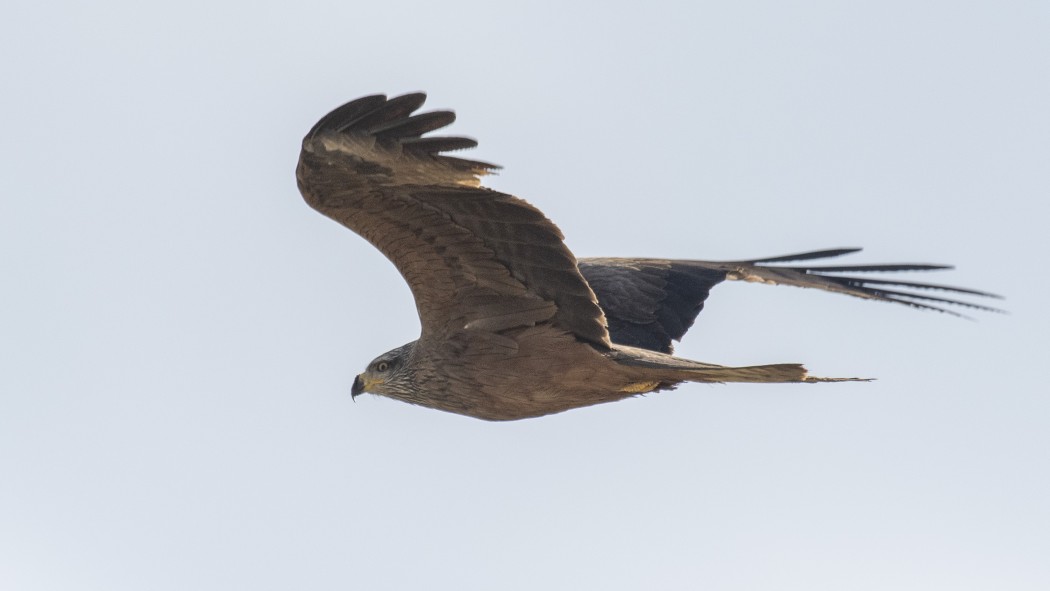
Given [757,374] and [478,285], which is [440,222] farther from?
[757,374]

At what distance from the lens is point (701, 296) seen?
10805 millimetres

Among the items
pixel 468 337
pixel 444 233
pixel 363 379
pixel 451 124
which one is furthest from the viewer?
pixel 363 379

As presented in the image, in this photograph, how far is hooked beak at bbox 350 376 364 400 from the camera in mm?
10461

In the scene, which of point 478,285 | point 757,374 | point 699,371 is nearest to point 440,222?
point 478,285

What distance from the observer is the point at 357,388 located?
34.6 ft

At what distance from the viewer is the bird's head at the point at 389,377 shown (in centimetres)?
976

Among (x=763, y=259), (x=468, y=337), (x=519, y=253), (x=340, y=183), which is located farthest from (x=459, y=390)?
Answer: (x=763, y=259)

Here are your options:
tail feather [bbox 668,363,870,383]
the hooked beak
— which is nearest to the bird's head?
the hooked beak

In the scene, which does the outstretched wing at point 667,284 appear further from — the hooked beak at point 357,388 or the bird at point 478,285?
the hooked beak at point 357,388

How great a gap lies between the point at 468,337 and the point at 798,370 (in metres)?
2.11

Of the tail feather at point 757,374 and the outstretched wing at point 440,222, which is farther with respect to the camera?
the tail feather at point 757,374

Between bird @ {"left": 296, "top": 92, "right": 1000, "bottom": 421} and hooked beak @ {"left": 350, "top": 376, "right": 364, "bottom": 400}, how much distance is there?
11 millimetres

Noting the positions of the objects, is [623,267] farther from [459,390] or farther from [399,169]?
[399,169]

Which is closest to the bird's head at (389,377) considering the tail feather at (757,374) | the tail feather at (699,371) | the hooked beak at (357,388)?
the hooked beak at (357,388)
